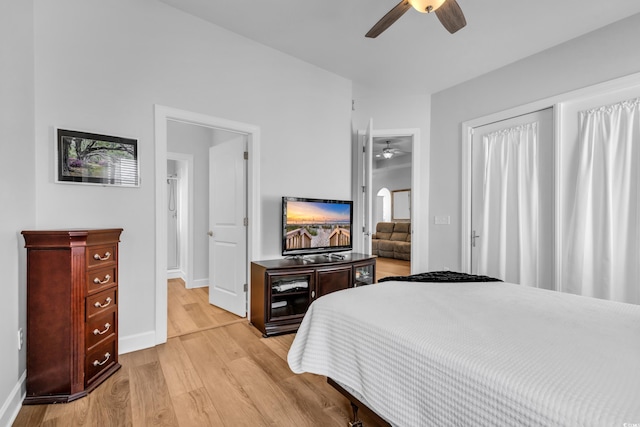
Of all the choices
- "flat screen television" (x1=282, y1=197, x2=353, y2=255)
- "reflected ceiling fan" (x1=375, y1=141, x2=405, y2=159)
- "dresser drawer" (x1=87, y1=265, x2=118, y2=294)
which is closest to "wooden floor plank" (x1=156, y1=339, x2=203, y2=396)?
"dresser drawer" (x1=87, y1=265, x2=118, y2=294)

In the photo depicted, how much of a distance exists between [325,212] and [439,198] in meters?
1.77

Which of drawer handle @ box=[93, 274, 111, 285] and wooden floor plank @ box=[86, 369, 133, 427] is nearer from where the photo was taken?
wooden floor plank @ box=[86, 369, 133, 427]

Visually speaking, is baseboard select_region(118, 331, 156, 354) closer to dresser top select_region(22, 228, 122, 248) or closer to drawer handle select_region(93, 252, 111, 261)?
drawer handle select_region(93, 252, 111, 261)

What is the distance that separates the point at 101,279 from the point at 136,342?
74 centimetres

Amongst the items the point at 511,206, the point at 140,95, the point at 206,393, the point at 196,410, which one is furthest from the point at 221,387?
the point at 511,206

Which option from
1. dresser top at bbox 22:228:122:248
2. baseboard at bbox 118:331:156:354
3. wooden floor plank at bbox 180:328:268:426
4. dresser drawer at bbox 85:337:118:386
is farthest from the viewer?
baseboard at bbox 118:331:156:354

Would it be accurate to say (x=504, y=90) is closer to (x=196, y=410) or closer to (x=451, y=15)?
(x=451, y=15)

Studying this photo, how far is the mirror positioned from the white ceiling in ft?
18.1

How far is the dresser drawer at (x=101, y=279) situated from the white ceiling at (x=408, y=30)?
226 cm

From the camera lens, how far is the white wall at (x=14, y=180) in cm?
158

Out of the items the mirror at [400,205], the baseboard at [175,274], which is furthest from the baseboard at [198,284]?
the mirror at [400,205]

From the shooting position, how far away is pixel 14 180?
1.71m

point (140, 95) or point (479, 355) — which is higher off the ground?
point (140, 95)

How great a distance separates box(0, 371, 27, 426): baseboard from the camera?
1503 mm
